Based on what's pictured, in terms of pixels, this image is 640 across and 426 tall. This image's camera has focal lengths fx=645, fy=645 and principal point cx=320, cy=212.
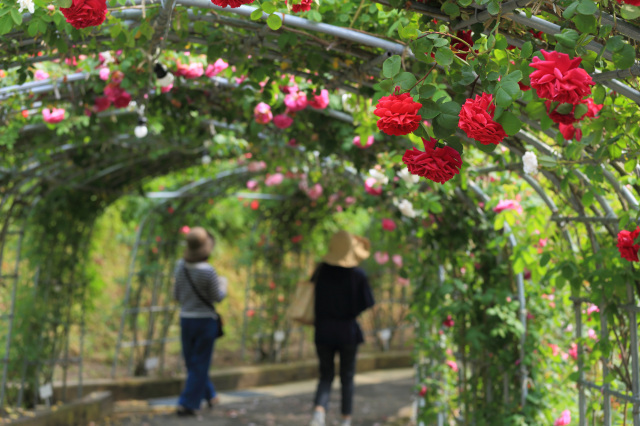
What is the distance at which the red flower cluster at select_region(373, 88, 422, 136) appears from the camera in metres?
1.35

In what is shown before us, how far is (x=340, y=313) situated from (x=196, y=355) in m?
1.38

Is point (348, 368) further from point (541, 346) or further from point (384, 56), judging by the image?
point (384, 56)

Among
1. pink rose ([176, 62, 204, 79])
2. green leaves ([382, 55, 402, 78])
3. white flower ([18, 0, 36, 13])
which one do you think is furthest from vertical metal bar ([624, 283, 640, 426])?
white flower ([18, 0, 36, 13])

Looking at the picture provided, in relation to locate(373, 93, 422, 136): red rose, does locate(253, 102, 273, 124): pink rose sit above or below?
above

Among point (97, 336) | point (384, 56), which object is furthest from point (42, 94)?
point (97, 336)

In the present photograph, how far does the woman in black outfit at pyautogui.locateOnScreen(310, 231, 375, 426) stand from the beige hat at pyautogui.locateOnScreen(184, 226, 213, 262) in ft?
3.39

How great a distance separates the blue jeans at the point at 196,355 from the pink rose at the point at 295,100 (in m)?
2.63

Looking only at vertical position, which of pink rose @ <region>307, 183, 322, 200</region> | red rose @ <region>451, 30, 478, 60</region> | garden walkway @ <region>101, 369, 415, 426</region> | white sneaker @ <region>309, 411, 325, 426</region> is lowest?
garden walkway @ <region>101, 369, 415, 426</region>

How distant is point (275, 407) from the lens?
5902 millimetres

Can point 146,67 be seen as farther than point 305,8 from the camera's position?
Yes

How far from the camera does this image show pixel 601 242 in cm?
261

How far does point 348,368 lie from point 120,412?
222cm

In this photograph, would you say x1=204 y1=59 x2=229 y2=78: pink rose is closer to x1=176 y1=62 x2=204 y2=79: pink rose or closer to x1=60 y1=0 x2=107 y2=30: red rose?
x1=176 y1=62 x2=204 y2=79: pink rose

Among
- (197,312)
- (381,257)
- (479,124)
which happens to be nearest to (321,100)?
(479,124)
